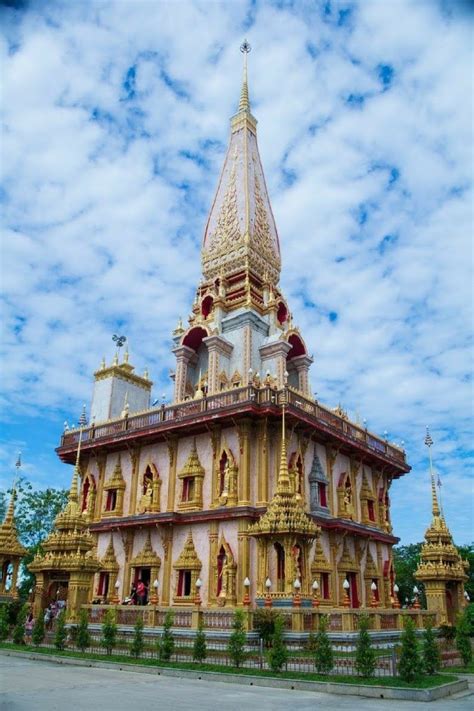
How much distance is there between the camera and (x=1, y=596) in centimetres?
2736

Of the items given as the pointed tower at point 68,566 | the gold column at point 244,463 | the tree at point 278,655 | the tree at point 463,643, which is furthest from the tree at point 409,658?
the pointed tower at point 68,566

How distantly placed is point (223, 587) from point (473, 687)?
11.7 metres

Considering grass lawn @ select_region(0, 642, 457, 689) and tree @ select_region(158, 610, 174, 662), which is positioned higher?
tree @ select_region(158, 610, 174, 662)

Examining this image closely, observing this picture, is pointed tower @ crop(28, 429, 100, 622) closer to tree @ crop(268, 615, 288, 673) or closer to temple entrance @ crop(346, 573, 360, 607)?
tree @ crop(268, 615, 288, 673)

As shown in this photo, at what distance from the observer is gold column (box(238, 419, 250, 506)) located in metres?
24.9

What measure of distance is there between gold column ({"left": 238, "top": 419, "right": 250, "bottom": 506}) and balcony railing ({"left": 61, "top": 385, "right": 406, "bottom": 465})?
1125 mm

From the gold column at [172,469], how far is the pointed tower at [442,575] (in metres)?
11.0

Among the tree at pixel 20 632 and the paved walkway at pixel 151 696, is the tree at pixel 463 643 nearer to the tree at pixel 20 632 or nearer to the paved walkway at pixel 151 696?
the paved walkway at pixel 151 696

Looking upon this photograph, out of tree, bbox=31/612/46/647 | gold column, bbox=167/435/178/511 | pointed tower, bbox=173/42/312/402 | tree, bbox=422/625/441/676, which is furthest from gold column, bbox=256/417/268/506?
tree, bbox=422/625/441/676

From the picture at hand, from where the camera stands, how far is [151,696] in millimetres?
11422

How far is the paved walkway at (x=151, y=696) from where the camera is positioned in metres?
10.3

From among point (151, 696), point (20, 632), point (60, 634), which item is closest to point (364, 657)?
point (151, 696)

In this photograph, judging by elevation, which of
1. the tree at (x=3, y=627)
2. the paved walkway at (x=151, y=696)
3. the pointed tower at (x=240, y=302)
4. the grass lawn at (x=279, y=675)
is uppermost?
the pointed tower at (x=240, y=302)

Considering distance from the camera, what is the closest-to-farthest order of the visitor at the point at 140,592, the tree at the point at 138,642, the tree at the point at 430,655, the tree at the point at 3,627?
the tree at the point at 430,655
the tree at the point at 138,642
the tree at the point at 3,627
the visitor at the point at 140,592
